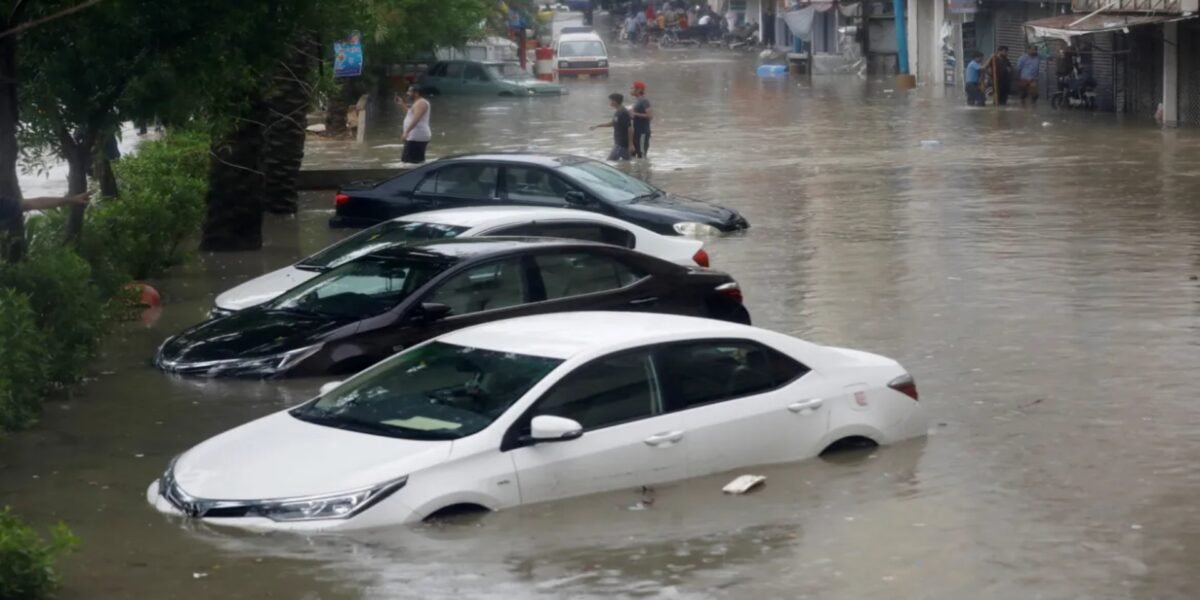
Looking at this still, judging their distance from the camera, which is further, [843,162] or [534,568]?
[843,162]

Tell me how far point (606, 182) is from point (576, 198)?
90 centimetres

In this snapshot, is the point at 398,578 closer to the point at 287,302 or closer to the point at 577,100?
the point at 287,302

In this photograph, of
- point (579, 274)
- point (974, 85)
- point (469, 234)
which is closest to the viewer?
point (579, 274)

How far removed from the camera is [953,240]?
20.9 metres

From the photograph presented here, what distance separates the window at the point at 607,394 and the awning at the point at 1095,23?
2812 centimetres

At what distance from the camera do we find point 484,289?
13023 mm

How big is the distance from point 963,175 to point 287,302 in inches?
676

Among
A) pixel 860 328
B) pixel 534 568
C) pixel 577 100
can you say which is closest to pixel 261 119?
pixel 860 328

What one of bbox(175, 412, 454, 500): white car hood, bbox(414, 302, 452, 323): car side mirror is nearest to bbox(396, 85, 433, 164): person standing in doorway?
bbox(414, 302, 452, 323): car side mirror

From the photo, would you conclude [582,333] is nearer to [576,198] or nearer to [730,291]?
[730,291]

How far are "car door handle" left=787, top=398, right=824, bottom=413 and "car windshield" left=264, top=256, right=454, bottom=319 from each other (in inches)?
154

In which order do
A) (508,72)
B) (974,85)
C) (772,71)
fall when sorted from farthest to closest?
1. (772,71)
2. (508,72)
3. (974,85)

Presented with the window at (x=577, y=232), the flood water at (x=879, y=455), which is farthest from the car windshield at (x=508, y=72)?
the window at (x=577, y=232)

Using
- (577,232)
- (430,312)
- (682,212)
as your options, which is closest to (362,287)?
(430,312)
